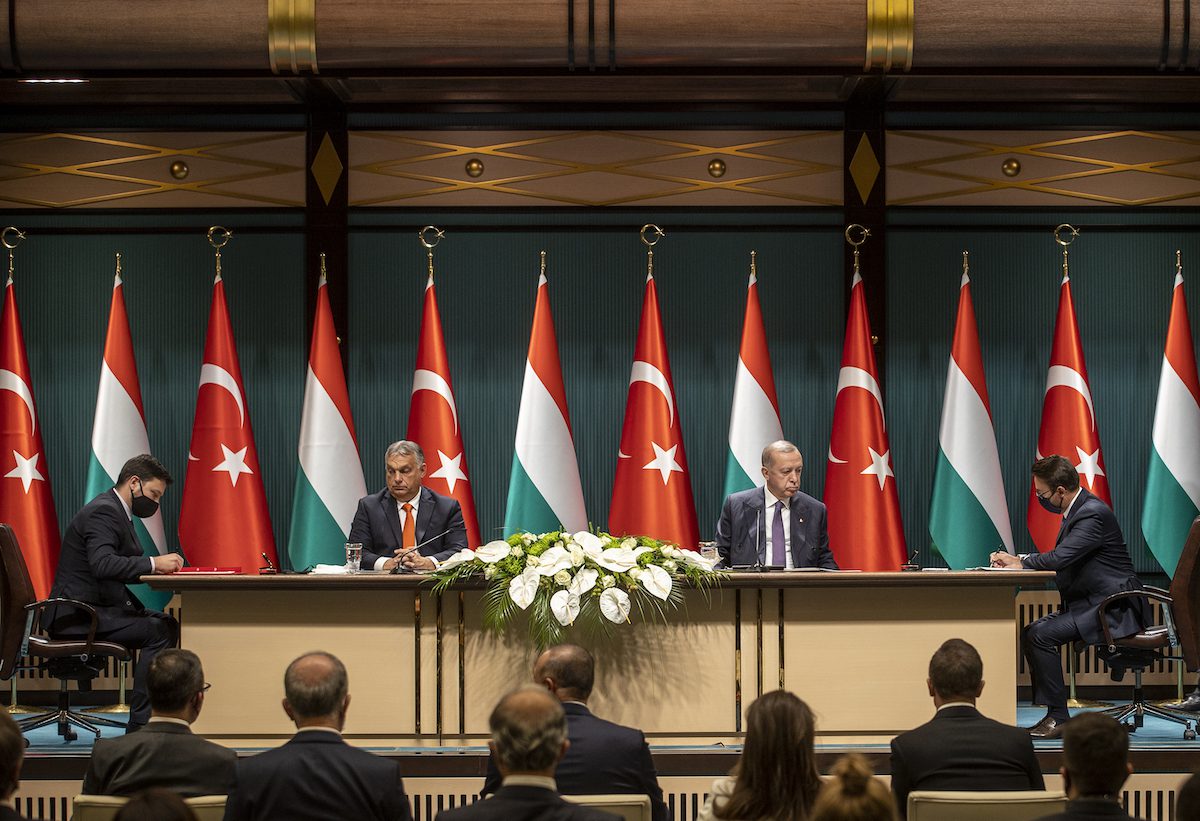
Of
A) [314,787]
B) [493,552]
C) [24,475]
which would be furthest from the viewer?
[24,475]

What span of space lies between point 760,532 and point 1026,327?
8.43ft

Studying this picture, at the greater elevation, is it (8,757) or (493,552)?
(493,552)

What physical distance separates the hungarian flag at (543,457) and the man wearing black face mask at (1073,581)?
102 inches

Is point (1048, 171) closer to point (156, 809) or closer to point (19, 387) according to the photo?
point (19, 387)

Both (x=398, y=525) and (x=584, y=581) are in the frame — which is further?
(x=398, y=525)

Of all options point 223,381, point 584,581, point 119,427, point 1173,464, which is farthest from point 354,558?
point 1173,464

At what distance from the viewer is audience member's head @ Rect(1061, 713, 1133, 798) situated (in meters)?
3.06

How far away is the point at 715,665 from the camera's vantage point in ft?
18.4

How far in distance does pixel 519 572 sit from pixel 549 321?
2.79 m

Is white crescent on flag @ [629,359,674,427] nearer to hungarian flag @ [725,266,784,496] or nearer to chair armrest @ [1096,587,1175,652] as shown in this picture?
hungarian flag @ [725,266,784,496]

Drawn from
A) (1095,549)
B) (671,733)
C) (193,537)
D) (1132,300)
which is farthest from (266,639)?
(1132,300)

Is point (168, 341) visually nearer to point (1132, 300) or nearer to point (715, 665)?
point (715, 665)

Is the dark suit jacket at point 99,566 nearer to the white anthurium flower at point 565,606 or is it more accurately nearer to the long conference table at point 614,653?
the long conference table at point 614,653

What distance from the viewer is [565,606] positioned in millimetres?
5316
